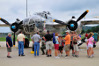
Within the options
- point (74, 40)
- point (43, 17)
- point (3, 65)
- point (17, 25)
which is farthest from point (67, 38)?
point (17, 25)

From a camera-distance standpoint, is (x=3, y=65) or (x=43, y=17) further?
(x=43, y=17)

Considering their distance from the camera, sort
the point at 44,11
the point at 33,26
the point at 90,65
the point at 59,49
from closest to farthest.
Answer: the point at 90,65, the point at 59,49, the point at 33,26, the point at 44,11

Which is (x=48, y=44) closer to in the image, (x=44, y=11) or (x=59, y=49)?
(x=59, y=49)

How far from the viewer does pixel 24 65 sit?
607 centimetres

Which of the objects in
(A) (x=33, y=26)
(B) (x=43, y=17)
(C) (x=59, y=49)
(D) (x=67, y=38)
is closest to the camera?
(D) (x=67, y=38)

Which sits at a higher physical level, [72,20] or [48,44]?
[72,20]

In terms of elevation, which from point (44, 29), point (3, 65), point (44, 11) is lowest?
point (3, 65)

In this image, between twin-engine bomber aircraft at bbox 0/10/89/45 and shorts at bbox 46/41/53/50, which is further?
twin-engine bomber aircraft at bbox 0/10/89/45

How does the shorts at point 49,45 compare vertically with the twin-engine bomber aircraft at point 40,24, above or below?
below

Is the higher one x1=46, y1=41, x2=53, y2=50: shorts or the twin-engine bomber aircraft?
the twin-engine bomber aircraft

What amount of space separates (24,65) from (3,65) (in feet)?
3.12

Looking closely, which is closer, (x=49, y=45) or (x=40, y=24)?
(x=49, y=45)

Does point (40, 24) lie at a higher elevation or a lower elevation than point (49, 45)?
higher

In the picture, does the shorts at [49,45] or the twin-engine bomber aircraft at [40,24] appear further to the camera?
the twin-engine bomber aircraft at [40,24]
